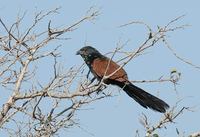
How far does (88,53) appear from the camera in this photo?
685cm

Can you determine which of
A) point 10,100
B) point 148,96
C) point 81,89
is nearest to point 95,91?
point 81,89

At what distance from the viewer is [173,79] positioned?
16.0 ft

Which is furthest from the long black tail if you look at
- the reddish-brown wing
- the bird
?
the reddish-brown wing

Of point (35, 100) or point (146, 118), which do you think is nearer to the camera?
point (146, 118)

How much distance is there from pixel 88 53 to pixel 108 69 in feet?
2.90

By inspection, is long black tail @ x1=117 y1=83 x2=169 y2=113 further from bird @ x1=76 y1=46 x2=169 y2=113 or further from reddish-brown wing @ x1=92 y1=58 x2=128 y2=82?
reddish-brown wing @ x1=92 y1=58 x2=128 y2=82

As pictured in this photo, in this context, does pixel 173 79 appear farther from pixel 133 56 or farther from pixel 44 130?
pixel 44 130

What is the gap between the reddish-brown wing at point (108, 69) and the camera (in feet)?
19.3

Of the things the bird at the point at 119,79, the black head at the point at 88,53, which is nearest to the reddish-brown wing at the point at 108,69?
the bird at the point at 119,79

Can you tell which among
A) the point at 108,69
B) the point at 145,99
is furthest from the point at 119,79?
the point at 145,99

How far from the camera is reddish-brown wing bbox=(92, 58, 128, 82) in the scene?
5.89 metres

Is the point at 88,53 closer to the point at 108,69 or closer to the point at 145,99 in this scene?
the point at 108,69

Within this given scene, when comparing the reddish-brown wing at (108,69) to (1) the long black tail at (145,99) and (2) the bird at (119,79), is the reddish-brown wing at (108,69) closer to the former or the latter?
(2) the bird at (119,79)

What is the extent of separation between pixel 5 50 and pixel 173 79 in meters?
1.54
